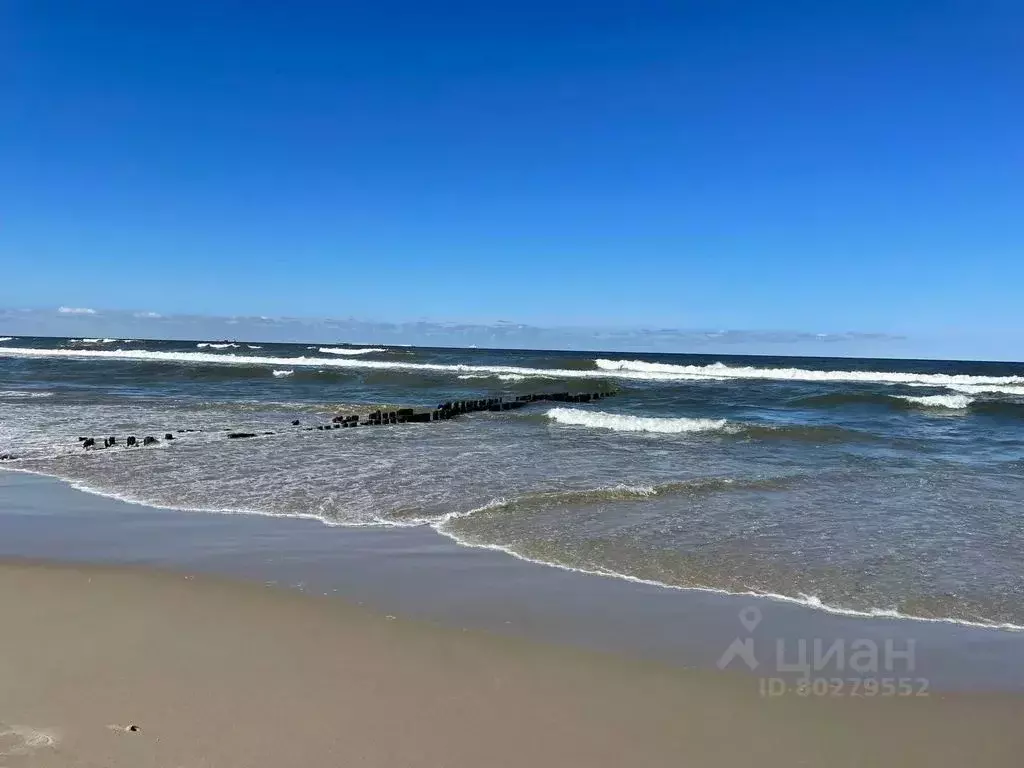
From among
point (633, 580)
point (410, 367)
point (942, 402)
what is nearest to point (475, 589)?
point (633, 580)

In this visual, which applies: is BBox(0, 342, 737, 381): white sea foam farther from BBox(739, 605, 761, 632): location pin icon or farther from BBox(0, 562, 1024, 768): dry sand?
BBox(0, 562, 1024, 768): dry sand

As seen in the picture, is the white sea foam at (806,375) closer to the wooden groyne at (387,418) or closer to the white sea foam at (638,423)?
the wooden groyne at (387,418)

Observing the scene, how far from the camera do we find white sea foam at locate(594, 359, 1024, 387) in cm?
4634

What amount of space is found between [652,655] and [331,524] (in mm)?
4140

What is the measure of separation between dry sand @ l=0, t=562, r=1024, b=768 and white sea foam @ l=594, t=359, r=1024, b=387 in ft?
152

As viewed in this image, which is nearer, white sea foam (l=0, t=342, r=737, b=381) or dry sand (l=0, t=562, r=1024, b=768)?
dry sand (l=0, t=562, r=1024, b=768)

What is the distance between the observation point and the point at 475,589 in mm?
5211

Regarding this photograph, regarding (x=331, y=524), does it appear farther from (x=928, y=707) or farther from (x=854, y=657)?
(x=928, y=707)

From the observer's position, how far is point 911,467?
11.8 meters

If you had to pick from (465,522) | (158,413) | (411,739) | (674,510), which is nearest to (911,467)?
(674,510)

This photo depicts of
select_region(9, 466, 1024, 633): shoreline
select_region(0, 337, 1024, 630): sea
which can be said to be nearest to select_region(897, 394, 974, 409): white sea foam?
select_region(0, 337, 1024, 630): sea

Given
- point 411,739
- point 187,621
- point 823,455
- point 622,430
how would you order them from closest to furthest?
point 411,739, point 187,621, point 823,455, point 622,430

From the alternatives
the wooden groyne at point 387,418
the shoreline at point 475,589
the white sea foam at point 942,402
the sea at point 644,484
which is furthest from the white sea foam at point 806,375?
the shoreline at point 475,589

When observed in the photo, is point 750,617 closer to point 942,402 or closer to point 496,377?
point 942,402
